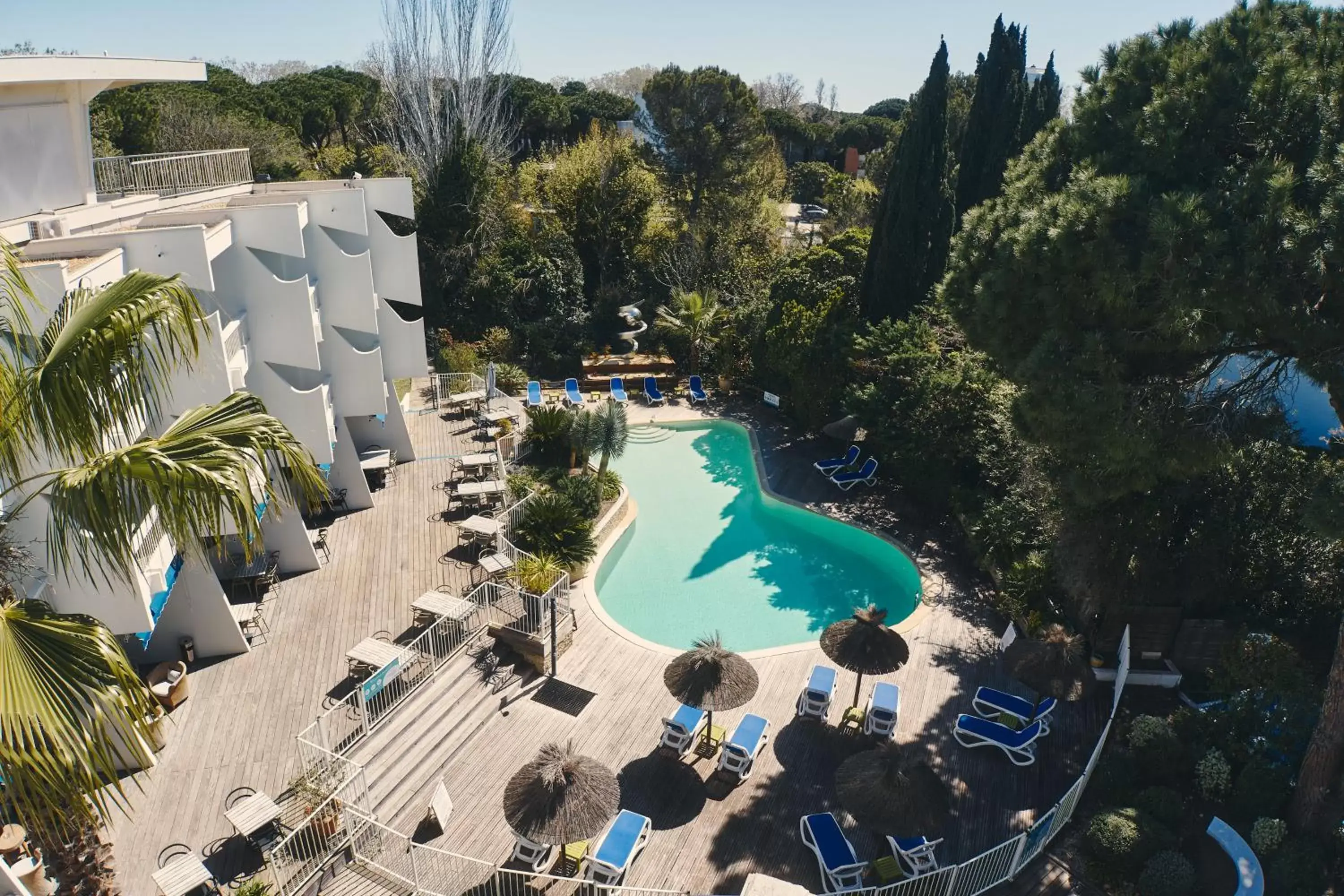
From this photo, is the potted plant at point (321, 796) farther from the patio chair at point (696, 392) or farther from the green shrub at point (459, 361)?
the patio chair at point (696, 392)

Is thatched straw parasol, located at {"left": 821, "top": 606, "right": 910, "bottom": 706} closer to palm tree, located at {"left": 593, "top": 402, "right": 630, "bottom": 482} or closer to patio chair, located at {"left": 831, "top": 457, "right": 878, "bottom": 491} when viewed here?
palm tree, located at {"left": 593, "top": 402, "right": 630, "bottom": 482}

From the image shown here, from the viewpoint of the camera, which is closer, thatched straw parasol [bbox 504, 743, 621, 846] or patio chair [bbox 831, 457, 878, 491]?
thatched straw parasol [bbox 504, 743, 621, 846]

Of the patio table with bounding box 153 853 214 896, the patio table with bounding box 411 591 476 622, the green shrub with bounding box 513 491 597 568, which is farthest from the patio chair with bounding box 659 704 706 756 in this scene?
the patio table with bounding box 153 853 214 896

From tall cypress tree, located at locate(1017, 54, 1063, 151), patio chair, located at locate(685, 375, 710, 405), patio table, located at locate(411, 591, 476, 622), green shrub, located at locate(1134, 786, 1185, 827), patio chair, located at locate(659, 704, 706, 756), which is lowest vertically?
patio chair, located at locate(659, 704, 706, 756)

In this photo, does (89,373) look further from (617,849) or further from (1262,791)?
(1262,791)

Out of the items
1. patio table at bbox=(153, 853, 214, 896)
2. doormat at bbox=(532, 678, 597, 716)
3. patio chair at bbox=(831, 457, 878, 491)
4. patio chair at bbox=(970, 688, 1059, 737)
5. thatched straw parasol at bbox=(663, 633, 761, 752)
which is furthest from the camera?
patio chair at bbox=(831, 457, 878, 491)

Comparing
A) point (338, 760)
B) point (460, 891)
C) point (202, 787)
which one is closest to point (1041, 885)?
point (460, 891)

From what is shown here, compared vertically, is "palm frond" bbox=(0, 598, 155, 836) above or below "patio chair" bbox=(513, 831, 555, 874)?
above
